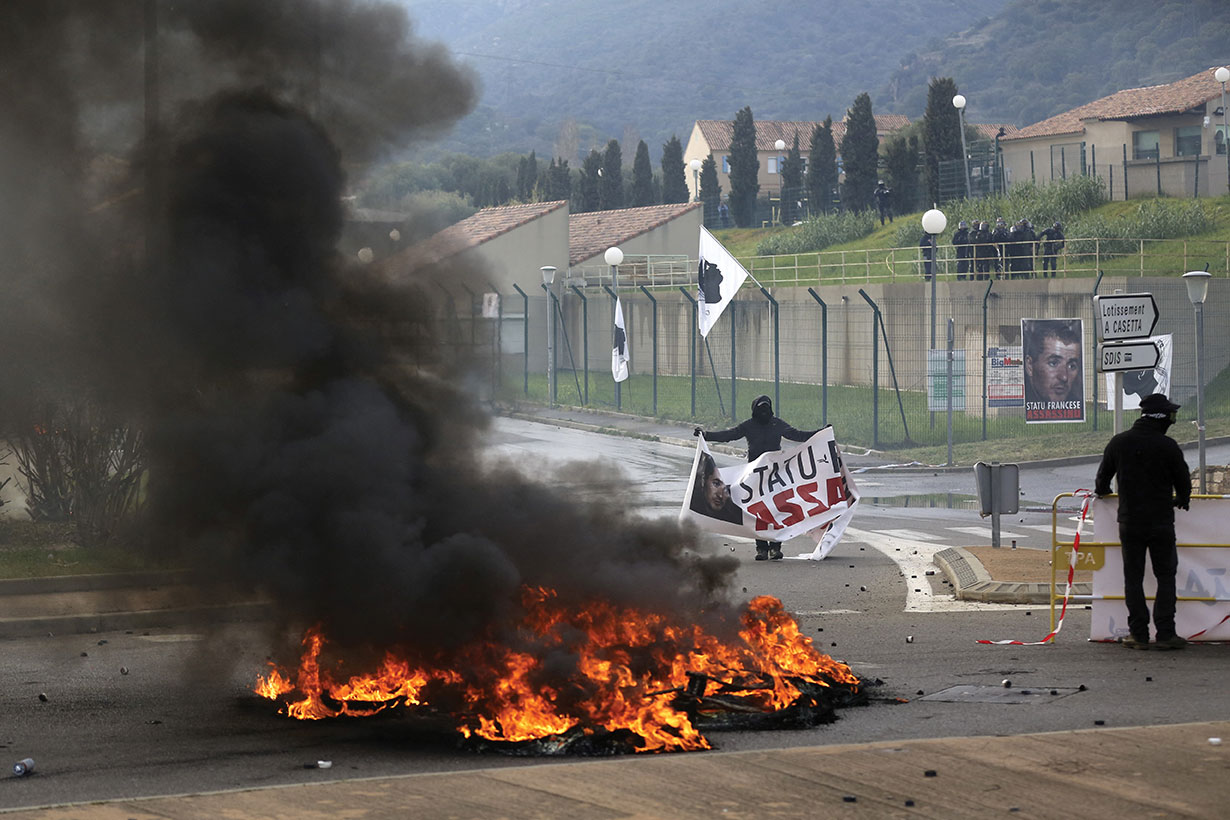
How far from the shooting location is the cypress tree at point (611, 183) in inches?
2990

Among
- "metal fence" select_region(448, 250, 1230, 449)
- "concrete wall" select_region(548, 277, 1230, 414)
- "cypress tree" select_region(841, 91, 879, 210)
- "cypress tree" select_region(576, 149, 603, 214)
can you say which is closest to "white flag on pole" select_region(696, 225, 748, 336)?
"metal fence" select_region(448, 250, 1230, 449)

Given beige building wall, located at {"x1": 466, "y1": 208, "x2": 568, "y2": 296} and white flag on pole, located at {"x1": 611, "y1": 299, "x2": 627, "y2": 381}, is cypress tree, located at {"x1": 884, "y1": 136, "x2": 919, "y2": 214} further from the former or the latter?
white flag on pole, located at {"x1": 611, "y1": 299, "x2": 627, "y2": 381}

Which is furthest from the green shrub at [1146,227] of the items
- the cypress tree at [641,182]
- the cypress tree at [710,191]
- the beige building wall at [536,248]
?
the cypress tree at [641,182]

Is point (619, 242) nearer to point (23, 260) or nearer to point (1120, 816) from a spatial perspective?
point (23, 260)

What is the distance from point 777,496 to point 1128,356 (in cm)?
398

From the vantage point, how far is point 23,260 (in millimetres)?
8609

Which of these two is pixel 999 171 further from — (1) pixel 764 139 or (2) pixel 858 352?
(1) pixel 764 139

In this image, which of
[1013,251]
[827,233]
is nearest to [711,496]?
[1013,251]

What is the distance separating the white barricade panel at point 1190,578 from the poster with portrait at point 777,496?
4.92m

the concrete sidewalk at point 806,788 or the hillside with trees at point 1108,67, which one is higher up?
the hillside with trees at point 1108,67

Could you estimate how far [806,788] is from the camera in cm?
562

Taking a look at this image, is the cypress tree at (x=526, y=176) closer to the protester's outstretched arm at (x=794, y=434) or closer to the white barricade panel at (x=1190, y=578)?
the protester's outstretched arm at (x=794, y=434)

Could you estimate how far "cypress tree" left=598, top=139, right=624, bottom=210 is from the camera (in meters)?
75.9

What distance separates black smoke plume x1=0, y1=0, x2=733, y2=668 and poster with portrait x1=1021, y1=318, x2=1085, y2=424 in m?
17.9
